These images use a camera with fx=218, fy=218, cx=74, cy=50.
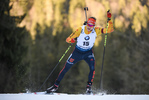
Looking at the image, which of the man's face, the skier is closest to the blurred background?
the skier

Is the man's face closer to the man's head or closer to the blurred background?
the man's head

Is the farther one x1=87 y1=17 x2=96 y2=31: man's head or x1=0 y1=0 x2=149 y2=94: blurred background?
x1=0 y1=0 x2=149 y2=94: blurred background

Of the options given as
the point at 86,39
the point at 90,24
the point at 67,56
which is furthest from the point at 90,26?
the point at 67,56

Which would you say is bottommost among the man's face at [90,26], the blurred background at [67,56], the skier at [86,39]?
the blurred background at [67,56]

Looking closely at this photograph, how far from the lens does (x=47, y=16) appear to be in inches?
4186

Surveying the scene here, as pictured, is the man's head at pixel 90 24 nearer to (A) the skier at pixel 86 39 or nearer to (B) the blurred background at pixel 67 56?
(A) the skier at pixel 86 39

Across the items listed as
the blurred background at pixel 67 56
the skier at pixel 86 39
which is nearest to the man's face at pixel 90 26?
the skier at pixel 86 39

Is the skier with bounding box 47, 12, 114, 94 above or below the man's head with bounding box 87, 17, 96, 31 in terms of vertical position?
below

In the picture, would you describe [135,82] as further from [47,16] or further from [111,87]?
[47,16]

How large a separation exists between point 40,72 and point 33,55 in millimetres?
5030

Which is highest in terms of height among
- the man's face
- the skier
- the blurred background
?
the man's face

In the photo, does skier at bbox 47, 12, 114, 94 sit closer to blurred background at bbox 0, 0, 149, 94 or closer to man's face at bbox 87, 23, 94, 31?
man's face at bbox 87, 23, 94, 31

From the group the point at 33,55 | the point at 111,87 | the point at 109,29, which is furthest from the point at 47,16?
the point at 109,29

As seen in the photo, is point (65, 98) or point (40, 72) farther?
point (40, 72)
